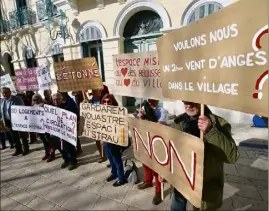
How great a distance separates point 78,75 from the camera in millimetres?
3900

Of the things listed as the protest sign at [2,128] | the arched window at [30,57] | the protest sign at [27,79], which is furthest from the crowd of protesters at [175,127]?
the arched window at [30,57]

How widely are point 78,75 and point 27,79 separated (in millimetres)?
2639

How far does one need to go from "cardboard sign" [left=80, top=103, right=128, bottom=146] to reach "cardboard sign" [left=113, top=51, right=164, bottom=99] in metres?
0.37

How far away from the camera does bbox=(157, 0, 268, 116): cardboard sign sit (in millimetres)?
1042

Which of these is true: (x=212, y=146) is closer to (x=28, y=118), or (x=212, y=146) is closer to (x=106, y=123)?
(x=106, y=123)

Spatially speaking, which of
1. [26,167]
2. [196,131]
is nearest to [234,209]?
[196,131]

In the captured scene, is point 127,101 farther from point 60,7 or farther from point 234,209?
point 234,209

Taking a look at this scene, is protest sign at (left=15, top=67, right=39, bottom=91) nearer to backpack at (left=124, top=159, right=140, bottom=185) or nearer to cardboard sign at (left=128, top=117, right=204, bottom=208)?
backpack at (left=124, top=159, right=140, bottom=185)

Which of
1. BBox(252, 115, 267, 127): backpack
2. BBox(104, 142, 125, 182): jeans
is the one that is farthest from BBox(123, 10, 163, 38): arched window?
BBox(104, 142, 125, 182): jeans

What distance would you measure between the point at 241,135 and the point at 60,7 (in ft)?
30.0

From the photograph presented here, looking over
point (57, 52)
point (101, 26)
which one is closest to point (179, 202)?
point (101, 26)

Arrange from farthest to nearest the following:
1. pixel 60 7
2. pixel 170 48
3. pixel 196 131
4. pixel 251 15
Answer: pixel 60 7 < pixel 196 131 < pixel 170 48 < pixel 251 15

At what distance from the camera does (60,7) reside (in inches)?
373

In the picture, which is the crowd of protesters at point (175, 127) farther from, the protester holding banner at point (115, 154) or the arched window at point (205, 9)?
the arched window at point (205, 9)
